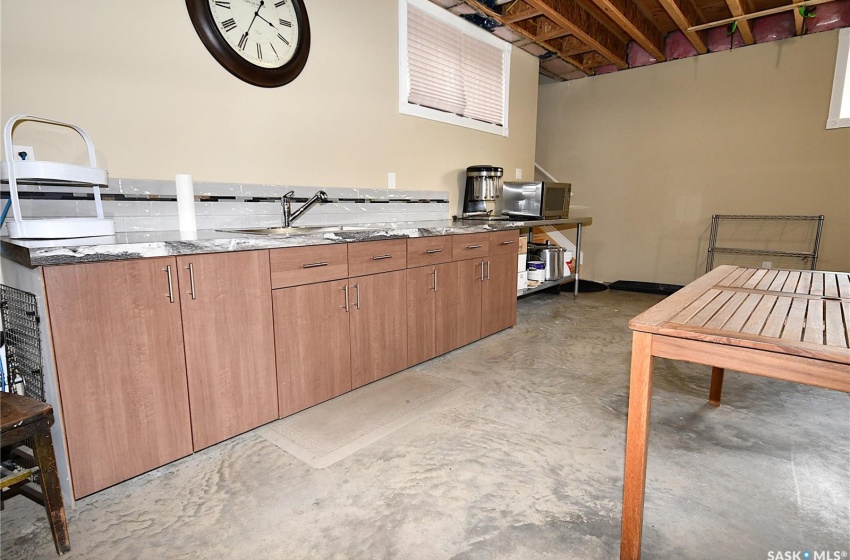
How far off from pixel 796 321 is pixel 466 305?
1997 millimetres

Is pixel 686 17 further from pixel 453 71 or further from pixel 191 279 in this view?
pixel 191 279

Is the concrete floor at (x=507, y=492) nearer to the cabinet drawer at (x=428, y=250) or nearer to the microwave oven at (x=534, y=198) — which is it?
the cabinet drawer at (x=428, y=250)

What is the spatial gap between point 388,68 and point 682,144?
12.2 feet

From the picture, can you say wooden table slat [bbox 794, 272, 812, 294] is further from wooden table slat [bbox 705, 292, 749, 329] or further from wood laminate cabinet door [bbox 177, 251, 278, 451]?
wood laminate cabinet door [bbox 177, 251, 278, 451]

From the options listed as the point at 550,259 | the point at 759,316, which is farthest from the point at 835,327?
the point at 550,259

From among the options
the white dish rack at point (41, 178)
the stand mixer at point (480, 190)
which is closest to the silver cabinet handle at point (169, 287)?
the white dish rack at point (41, 178)

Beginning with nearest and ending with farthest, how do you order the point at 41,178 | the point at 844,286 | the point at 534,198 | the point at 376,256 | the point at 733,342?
the point at 733,342
the point at 41,178
the point at 844,286
the point at 376,256
the point at 534,198

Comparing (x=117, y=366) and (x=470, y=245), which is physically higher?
(x=470, y=245)

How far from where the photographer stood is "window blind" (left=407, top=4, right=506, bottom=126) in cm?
338

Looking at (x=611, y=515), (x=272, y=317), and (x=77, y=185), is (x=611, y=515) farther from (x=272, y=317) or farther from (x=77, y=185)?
(x=77, y=185)

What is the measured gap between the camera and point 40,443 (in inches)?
48.3

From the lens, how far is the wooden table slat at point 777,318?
3.47 feet

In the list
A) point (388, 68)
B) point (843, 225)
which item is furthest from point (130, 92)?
point (843, 225)

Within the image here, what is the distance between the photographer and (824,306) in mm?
1336
